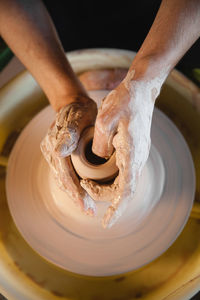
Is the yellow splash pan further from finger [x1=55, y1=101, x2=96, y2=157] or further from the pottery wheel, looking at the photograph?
finger [x1=55, y1=101, x2=96, y2=157]

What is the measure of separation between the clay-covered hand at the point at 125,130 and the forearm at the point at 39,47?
34 cm

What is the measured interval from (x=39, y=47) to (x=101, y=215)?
772 mm

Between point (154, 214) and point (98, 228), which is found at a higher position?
point (98, 228)

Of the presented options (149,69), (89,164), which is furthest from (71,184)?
(149,69)

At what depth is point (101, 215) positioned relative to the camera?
4.04 ft

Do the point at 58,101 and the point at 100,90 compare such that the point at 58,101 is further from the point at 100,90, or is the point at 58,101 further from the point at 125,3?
the point at 125,3

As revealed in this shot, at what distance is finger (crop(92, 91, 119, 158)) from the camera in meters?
0.91

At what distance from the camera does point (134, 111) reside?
3.07ft

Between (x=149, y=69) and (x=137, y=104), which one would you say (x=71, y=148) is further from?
(x=149, y=69)

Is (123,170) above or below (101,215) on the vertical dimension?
above

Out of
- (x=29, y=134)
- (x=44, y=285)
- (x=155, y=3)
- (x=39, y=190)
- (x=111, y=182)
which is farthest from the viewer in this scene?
(x=155, y=3)

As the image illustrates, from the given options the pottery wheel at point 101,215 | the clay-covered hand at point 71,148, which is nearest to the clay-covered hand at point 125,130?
the clay-covered hand at point 71,148

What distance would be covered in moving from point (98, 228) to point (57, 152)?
45 cm

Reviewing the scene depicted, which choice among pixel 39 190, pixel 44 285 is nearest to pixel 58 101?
pixel 39 190
